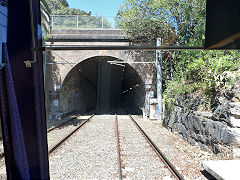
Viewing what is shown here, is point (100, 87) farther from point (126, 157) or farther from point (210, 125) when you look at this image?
point (210, 125)

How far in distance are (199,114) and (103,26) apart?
10.9 meters

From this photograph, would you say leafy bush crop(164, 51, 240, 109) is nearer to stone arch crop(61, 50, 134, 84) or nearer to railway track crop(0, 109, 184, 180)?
railway track crop(0, 109, 184, 180)

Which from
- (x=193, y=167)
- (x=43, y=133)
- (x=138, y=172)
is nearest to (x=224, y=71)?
(x=193, y=167)

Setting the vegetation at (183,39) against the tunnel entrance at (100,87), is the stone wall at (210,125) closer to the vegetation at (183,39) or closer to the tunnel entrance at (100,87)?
the vegetation at (183,39)

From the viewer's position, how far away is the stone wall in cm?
426

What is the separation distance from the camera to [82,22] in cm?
1484

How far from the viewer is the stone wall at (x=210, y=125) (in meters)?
4.26

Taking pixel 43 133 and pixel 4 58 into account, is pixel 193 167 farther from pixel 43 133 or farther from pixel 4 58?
pixel 4 58

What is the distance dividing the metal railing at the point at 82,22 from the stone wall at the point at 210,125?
357 inches

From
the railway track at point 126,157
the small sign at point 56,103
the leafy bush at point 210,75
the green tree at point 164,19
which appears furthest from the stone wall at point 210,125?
the small sign at point 56,103

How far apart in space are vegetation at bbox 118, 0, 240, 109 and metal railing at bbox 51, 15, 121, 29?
7.14 ft

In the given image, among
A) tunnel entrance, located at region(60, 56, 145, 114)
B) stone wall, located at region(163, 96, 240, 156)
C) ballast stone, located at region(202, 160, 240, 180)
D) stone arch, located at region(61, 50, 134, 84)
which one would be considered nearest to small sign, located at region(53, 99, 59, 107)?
tunnel entrance, located at region(60, 56, 145, 114)

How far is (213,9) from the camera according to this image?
1.52 m

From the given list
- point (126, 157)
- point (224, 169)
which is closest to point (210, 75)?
point (224, 169)
